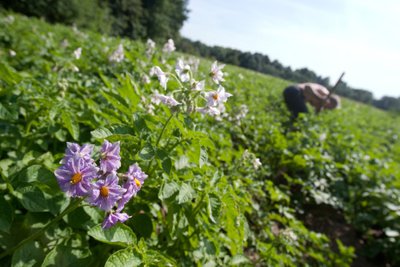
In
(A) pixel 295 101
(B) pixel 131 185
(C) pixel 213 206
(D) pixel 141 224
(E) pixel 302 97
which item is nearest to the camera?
(B) pixel 131 185

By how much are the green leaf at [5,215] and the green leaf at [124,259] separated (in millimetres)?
439

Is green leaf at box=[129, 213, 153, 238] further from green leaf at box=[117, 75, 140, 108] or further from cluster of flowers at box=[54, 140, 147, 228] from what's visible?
green leaf at box=[117, 75, 140, 108]

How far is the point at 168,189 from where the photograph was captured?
153 centimetres

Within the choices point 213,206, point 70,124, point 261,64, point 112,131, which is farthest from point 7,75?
point 261,64

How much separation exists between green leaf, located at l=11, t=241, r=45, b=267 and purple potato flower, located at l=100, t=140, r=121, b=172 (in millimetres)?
593

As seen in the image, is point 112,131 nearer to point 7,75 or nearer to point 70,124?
point 70,124

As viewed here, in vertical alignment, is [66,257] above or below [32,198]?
below

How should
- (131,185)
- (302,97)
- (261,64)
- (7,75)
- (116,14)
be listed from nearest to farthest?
(131,185) → (7,75) → (302,97) → (261,64) → (116,14)

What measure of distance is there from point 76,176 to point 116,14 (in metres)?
40.0

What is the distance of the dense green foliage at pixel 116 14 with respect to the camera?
77.7 ft

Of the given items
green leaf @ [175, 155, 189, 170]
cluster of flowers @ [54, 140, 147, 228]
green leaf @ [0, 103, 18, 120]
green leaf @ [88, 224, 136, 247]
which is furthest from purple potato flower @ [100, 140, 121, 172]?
green leaf @ [0, 103, 18, 120]

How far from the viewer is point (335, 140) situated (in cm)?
641

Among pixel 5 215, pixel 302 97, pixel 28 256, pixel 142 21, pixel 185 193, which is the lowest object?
pixel 142 21

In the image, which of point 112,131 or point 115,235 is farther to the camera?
point 112,131
